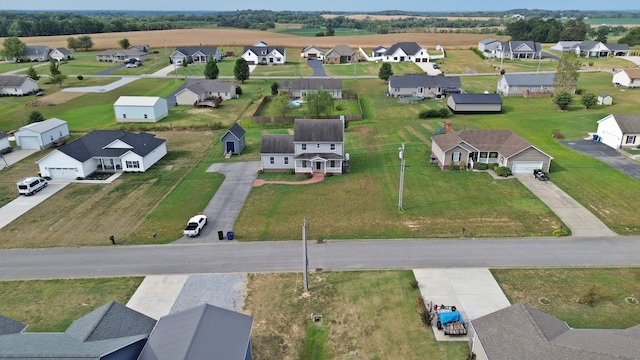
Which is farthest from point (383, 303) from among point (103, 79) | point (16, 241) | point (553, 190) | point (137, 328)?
point (103, 79)

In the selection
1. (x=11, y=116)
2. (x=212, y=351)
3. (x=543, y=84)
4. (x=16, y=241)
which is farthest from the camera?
(x=543, y=84)

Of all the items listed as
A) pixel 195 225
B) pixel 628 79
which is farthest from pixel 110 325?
pixel 628 79

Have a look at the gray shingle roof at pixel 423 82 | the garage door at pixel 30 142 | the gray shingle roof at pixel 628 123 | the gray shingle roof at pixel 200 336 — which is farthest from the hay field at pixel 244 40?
the gray shingle roof at pixel 200 336

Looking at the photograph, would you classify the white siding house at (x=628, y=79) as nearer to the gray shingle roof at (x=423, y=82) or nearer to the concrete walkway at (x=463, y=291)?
the gray shingle roof at (x=423, y=82)

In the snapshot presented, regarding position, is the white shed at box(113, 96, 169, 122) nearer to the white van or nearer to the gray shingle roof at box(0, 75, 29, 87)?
the white van

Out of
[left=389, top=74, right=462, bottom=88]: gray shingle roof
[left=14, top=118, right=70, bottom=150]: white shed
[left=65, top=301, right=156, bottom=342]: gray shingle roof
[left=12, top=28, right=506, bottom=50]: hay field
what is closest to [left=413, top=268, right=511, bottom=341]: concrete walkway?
[left=65, top=301, right=156, bottom=342]: gray shingle roof

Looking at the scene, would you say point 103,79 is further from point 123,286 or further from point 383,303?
point 383,303
